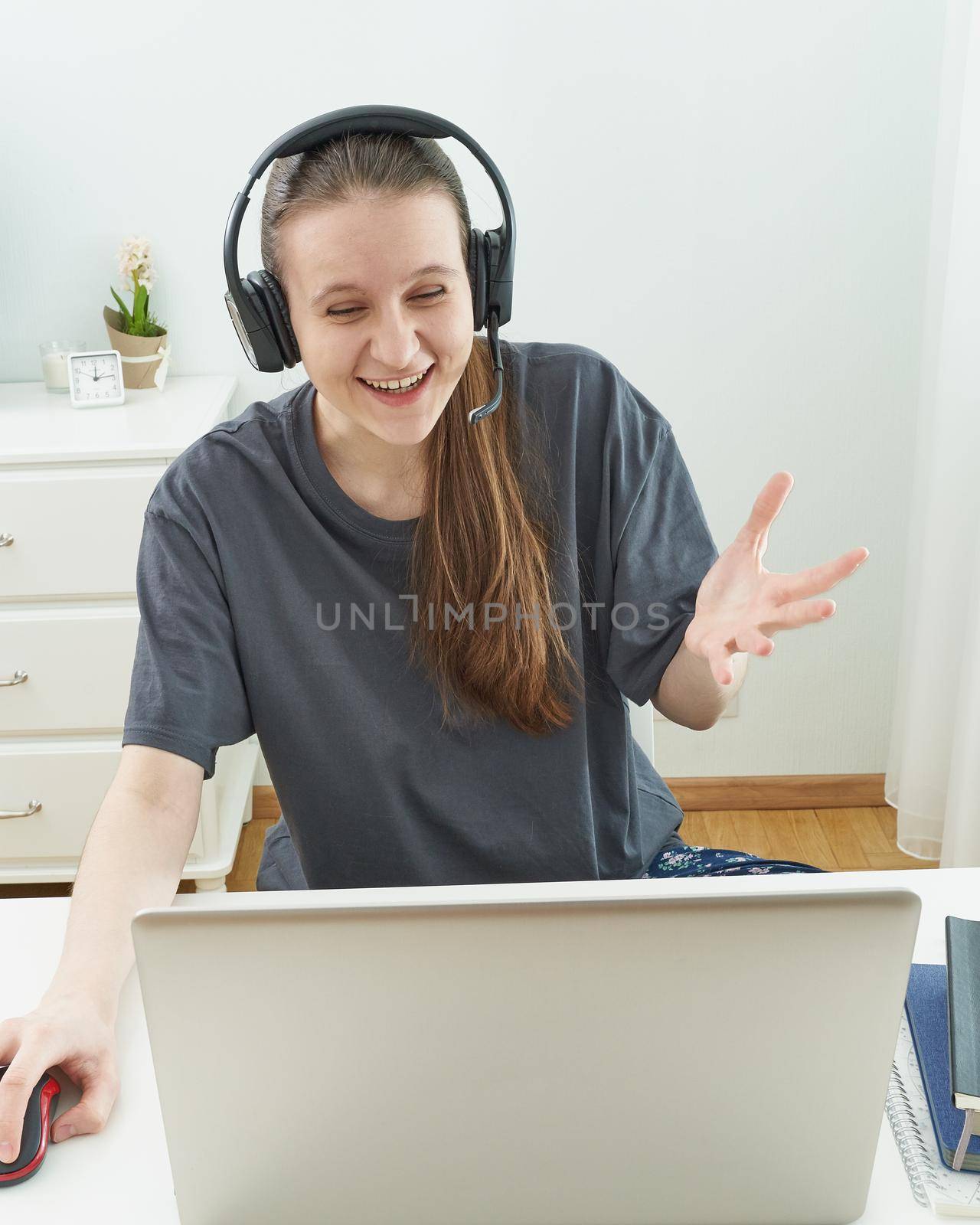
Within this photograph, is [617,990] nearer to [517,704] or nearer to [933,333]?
[517,704]

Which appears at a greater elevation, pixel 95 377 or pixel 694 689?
pixel 95 377

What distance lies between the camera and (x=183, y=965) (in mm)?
571

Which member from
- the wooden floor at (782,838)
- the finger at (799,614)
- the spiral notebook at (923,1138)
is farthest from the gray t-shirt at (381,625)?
the wooden floor at (782,838)

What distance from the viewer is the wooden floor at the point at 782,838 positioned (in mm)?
2225

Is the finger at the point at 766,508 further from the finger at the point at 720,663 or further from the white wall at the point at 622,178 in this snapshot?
the white wall at the point at 622,178

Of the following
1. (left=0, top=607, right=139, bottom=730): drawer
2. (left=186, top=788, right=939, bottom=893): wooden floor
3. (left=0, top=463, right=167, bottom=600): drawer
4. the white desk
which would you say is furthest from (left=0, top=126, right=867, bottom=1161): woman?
(left=186, top=788, right=939, bottom=893): wooden floor

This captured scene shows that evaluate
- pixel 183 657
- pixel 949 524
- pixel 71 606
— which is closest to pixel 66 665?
pixel 71 606

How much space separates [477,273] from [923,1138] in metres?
0.76

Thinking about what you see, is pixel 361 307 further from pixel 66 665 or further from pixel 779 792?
pixel 779 792

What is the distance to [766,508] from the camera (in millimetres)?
909

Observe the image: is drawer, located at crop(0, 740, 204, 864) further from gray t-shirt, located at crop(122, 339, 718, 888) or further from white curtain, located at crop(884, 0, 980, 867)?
white curtain, located at crop(884, 0, 980, 867)

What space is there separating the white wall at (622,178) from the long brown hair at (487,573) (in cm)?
99

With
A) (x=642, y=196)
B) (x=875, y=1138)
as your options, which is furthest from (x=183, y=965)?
(x=642, y=196)

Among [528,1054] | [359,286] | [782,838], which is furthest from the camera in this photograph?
[782,838]
